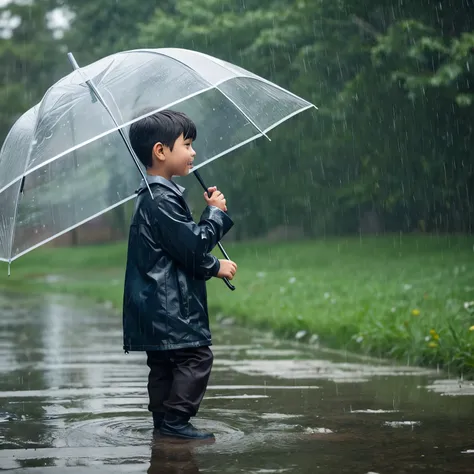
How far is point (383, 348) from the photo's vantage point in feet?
30.2

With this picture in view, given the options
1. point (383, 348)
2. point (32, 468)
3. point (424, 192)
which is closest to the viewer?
point (32, 468)

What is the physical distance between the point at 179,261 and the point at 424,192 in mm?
23198

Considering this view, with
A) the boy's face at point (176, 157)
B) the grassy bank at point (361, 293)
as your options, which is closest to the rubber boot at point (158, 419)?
the boy's face at point (176, 157)

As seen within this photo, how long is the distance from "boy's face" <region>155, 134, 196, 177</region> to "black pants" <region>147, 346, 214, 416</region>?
0.94 meters

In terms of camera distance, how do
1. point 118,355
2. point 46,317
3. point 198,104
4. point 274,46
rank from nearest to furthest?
1. point 198,104
2. point 118,355
3. point 46,317
4. point 274,46

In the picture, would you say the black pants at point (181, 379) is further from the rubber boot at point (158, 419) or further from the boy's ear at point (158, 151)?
the boy's ear at point (158, 151)

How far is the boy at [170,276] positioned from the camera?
5.41 m

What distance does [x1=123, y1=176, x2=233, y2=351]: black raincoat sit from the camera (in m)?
5.40

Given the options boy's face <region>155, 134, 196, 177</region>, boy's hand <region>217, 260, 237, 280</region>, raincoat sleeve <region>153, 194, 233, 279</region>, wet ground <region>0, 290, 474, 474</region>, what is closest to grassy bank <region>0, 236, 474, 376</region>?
wet ground <region>0, 290, 474, 474</region>

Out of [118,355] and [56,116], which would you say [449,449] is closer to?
[56,116]

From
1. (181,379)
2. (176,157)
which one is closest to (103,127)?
(176,157)

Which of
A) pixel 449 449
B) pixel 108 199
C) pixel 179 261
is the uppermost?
pixel 108 199

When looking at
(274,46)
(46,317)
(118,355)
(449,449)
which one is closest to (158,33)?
(274,46)

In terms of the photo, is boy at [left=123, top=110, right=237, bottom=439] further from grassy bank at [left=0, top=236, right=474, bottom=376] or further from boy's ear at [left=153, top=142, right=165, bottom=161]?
grassy bank at [left=0, top=236, right=474, bottom=376]
